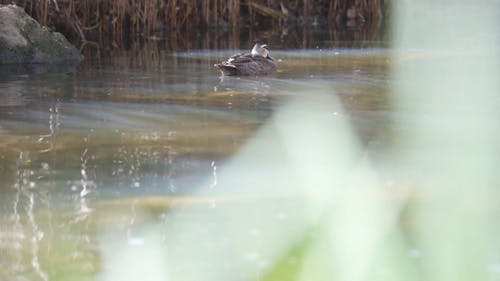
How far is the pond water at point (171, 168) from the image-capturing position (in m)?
3.26

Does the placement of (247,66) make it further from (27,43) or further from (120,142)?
(120,142)

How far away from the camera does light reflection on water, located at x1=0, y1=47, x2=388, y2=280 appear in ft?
11.3

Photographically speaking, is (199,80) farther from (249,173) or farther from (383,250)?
(383,250)

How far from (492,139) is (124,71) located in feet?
13.0

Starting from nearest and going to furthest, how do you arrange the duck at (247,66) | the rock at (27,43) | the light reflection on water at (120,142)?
the light reflection on water at (120,142) → the duck at (247,66) → the rock at (27,43)

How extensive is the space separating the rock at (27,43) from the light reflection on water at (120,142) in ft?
2.90

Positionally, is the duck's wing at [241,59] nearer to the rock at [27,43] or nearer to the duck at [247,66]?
the duck at [247,66]

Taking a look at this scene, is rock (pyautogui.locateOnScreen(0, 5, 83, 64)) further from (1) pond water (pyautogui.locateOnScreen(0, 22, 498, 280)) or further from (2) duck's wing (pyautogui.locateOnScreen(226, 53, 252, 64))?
(2) duck's wing (pyautogui.locateOnScreen(226, 53, 252, 64))

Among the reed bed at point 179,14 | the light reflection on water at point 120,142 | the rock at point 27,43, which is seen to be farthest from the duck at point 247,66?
the reed bed at point 179,14

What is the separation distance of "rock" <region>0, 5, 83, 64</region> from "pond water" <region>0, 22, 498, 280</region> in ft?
4.83

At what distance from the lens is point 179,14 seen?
1302 cm

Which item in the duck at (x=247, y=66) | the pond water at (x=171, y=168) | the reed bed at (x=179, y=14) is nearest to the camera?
the pond water at (x=171, y=168)

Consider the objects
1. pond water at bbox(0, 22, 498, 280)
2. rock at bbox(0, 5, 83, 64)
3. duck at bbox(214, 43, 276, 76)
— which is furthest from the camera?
rock at bbox(0, 5, 83, 64)

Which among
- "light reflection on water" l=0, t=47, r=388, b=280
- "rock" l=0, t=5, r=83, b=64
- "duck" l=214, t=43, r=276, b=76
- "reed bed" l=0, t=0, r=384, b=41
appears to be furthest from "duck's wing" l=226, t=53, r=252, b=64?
"reed bed" l=0, t=0, r=384, b=41
